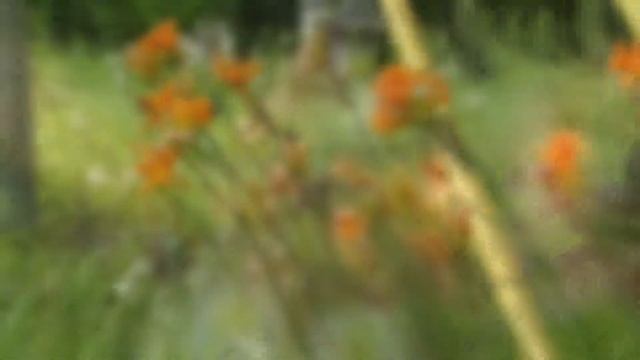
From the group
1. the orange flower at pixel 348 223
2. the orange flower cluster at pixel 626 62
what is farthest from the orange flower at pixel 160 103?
the orange flower cluster at pixel 626 62

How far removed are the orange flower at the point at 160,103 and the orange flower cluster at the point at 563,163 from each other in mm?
204

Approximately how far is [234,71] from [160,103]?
44 millimetres

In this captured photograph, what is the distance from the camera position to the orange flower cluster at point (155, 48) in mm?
871

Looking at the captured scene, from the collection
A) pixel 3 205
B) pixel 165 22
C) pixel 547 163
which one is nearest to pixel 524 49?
pixel 547 163

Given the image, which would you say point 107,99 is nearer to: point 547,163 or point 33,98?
point 33,98

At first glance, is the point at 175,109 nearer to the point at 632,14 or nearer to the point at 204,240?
the point at 204,240

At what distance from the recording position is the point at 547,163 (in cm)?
86

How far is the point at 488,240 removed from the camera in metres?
0.86

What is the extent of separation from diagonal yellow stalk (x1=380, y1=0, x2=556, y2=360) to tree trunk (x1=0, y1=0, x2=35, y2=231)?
8.0 inches

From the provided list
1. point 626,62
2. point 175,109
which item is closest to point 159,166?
point 175,109

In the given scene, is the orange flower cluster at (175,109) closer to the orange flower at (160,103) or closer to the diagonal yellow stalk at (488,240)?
the orange flower at (160,103)

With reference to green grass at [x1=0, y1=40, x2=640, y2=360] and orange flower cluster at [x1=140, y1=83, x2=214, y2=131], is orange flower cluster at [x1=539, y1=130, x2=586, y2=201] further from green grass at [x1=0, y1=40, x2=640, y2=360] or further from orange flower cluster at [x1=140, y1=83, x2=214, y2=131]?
orange flower cluster at [x1=140, y1=83, x2=214, y2=131]

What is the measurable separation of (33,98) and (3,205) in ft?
0.20

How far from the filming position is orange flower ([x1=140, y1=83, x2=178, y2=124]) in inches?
34.1
